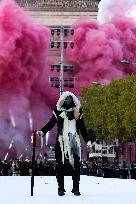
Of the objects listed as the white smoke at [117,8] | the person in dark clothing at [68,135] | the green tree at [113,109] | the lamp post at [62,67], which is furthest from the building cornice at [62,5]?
the person in dark clothing at [68,135]

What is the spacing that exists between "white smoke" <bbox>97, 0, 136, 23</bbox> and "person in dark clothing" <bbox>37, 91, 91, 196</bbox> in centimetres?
8319

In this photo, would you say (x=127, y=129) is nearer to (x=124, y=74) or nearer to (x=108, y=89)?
(x=108, y=89)

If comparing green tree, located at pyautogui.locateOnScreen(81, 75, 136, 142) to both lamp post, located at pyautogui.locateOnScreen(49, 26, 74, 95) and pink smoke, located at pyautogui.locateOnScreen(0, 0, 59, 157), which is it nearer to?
pink smoke, located at pyautogui.locateOnScreen(0, 0, 59, 157)

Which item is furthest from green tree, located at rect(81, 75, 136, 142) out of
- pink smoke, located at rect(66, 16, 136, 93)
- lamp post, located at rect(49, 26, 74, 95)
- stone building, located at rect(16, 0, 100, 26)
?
stone building, located at rect(16, 0, 100, 26)

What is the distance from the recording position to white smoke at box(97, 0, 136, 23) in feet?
330

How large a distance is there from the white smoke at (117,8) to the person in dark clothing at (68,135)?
273 ft

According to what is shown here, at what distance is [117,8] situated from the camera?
101875 mm

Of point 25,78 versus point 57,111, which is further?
point 25,78

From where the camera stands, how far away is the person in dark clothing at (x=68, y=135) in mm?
17281

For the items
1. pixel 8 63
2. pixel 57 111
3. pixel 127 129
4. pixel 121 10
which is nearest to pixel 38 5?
pixel 121 10

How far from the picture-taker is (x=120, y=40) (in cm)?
9944

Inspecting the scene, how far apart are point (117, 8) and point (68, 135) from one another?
86.0 m

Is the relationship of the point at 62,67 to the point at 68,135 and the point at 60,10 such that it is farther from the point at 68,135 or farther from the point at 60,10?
the point at 68,135

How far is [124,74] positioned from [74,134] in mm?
85006
